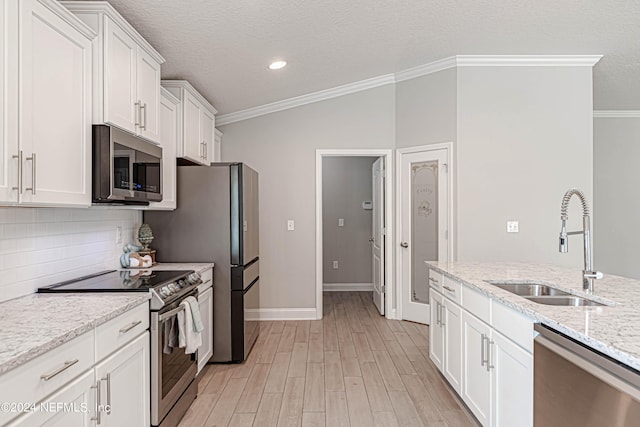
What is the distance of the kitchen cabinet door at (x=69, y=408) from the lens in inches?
50.1

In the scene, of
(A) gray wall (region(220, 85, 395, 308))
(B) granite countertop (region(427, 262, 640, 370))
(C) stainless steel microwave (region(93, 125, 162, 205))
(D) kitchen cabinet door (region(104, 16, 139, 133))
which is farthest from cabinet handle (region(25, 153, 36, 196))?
(A) gray wall (region(220, 85, 395, 308))

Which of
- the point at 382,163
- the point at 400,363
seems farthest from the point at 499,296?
the point at 382,163

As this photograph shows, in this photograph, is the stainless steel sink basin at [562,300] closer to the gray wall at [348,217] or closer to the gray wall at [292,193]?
the gray wall at [292,193]

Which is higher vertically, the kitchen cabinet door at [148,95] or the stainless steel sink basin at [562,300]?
the kitchen cabinet door at [148,95]

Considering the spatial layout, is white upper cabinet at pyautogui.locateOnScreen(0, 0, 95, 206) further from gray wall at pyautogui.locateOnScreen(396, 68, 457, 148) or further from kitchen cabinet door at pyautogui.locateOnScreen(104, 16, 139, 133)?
gray wall at pyautogui.locateOnScreen(396, 68, 457, 148)

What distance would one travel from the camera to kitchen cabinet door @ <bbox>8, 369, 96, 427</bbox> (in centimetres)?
127

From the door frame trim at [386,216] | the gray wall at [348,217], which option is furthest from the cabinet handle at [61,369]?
the gray wall at [348,217]

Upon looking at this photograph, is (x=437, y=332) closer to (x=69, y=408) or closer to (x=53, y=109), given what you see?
(x=69, y=408)

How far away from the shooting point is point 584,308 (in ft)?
5.73

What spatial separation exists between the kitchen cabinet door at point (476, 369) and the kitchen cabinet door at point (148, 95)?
227 cm

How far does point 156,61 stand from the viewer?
2881 millimetres

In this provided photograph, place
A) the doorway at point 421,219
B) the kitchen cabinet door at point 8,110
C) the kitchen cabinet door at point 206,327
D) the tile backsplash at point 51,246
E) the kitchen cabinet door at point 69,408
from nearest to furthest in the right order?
the kitchen cabinet door at point 69,408 < the kitchen cabinet door at point 8,110 < the tile backsplash at point 51,246 < the kitchen cabinet door at point 206,327 < the doorway at point 421,219

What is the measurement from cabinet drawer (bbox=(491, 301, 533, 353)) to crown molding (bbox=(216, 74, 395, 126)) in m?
3.44

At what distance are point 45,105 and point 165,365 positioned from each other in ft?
4.64
